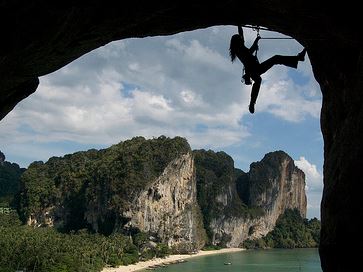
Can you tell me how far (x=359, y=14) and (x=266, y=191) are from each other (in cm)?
12656

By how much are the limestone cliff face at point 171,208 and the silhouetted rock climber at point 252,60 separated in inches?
3201

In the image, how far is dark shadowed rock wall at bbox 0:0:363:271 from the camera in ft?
15.9

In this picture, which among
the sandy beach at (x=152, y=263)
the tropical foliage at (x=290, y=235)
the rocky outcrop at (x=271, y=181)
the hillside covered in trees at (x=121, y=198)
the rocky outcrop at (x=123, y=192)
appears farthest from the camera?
the rocky outcrop at (x=271, y=181)

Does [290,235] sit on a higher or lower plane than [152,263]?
higher

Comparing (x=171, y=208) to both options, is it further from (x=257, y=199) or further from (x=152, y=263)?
(x=257, y=199)

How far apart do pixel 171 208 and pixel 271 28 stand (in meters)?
91.0

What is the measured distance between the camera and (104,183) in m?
88.1

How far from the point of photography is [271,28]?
6.99m

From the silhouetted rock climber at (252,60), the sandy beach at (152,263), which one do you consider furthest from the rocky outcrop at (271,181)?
the silhouetted rock climber at (252,60)

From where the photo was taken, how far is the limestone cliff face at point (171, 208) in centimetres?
8825

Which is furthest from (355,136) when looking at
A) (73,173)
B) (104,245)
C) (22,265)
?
(73,173)

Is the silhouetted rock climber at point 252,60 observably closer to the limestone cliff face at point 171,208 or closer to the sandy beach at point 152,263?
the sandy beach at point 152,263

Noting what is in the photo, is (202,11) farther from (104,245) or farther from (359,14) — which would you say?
(104,245)

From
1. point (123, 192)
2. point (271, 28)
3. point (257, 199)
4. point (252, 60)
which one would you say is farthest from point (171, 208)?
point (252, 60)
